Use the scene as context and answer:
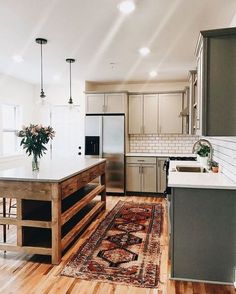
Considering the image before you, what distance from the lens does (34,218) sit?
10.0ft

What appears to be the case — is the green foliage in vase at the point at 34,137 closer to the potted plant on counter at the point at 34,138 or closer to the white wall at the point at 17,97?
the potted plant on counter at the point at 34,138

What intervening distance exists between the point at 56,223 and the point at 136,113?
4045 millimetres

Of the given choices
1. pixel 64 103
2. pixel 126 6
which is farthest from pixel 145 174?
pixel 126 6

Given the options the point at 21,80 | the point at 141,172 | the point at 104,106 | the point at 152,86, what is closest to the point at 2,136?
the point at 21,80

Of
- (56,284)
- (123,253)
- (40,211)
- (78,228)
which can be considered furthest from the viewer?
(78,228)

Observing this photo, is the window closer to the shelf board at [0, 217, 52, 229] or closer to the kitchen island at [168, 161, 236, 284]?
the shelf board at [0, 217, 52, 229]

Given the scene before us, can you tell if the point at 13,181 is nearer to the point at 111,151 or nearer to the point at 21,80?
the point at 111,151

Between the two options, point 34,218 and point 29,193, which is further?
point 34,218

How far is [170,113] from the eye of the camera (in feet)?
20.3

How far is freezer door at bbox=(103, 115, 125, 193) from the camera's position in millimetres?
6148

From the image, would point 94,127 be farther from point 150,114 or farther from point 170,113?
point 170,113

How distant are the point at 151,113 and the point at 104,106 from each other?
112 cm

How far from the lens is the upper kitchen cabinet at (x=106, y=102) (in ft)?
20.4

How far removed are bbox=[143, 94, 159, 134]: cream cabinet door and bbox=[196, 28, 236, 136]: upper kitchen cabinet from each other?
12.9 feet
